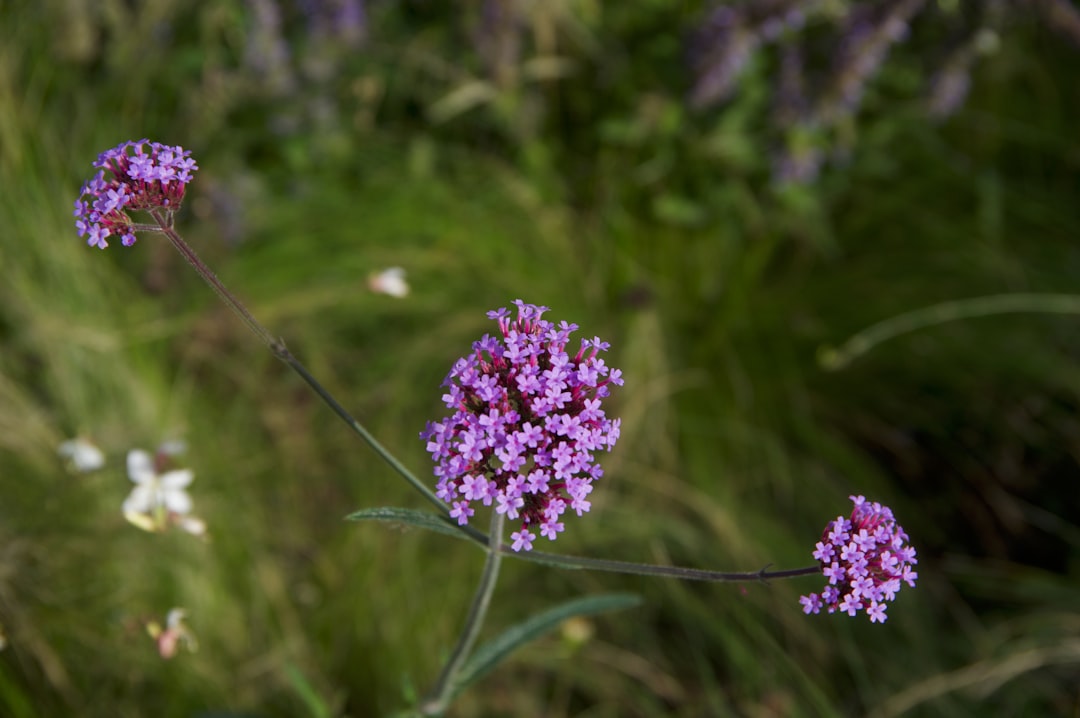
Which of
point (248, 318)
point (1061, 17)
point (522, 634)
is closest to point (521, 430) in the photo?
point (248, 318)

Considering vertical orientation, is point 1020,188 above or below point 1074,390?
above

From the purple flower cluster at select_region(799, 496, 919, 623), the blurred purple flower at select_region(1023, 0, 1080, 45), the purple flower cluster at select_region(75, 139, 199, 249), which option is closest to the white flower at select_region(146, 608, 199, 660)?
the purple flower cluster at select_region(75, 139, 199, 249)

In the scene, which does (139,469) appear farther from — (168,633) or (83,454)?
(168,633)

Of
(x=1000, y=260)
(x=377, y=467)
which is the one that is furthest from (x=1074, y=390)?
(x=377, y=467)

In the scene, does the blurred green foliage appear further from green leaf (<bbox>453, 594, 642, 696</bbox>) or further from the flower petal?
green leaf (<bbox>453, 594, 642, 696</bbox>)

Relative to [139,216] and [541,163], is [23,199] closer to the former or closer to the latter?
[139,216]

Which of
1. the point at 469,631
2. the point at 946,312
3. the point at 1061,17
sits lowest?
the point at 469,631
